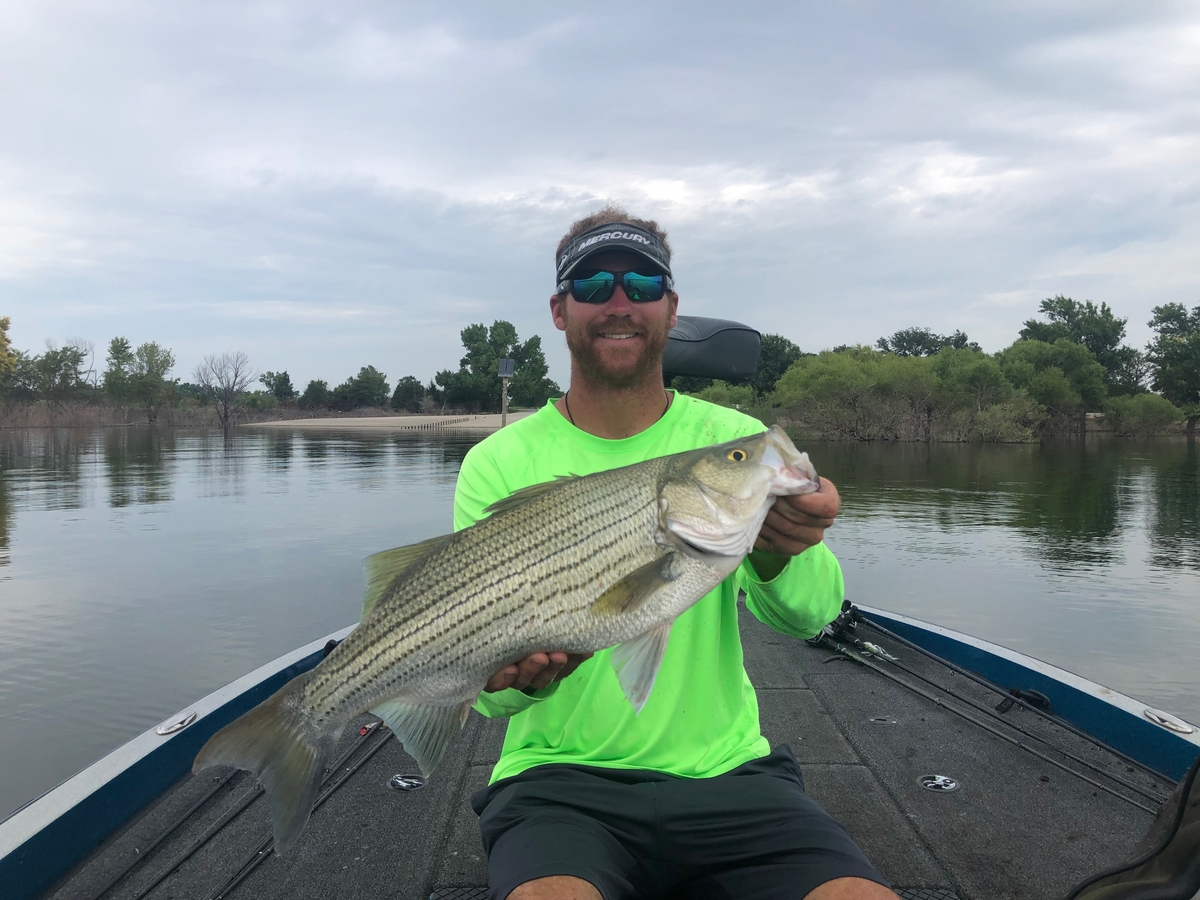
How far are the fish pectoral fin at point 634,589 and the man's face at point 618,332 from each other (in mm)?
1104

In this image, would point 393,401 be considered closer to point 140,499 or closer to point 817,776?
point 140,499

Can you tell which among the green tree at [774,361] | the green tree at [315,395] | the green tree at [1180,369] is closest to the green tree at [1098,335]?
the green tree at [1180,369]

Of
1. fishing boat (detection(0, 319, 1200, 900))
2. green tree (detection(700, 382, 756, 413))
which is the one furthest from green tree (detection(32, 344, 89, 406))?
fishing boat (detection(0, 319, 1200, 900))

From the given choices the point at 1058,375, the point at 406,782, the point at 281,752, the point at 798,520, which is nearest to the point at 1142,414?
the point at 1058,375

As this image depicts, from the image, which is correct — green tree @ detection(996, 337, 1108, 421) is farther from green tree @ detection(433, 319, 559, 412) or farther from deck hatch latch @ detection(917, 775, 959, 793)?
deck hatch latch @ detection(917, 775, 959, 793)

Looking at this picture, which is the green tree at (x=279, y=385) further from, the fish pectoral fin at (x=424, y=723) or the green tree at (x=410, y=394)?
the fish pectoral fin at (x=424, y=723)

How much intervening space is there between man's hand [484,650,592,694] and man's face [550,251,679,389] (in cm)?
128

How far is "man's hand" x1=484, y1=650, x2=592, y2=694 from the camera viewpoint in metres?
2.40

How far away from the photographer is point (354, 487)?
81.9 ft

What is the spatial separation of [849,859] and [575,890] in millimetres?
862

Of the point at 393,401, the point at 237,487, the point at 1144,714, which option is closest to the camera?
the point at 1144,714

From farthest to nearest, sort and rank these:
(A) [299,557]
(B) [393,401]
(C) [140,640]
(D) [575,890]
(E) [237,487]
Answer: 1. (B) [393,401]
2. (E) [237,487]
3. (A) [299,557]
4. (C) [140,640]
5. (D) [575,890]

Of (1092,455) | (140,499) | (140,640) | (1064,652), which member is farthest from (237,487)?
(1092,455)

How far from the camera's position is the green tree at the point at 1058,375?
60562mm
